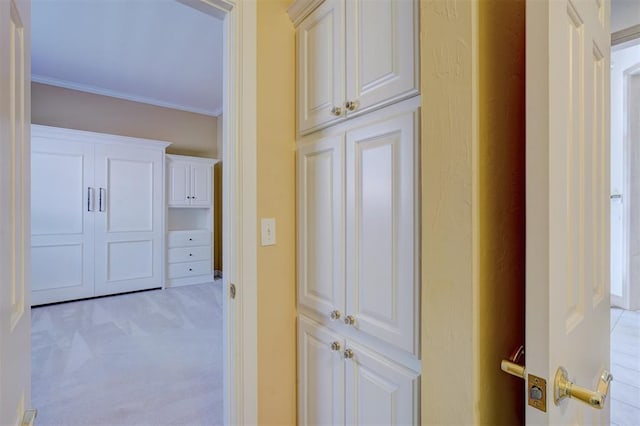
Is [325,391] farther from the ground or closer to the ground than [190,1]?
closer to the ground

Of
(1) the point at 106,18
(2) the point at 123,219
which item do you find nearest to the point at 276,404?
(1) the point at 106,18

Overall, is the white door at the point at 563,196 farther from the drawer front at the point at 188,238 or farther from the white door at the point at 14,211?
the drawer front at the point at 188,238

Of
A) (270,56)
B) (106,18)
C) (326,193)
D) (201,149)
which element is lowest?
(326,193)

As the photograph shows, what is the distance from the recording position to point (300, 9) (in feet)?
4.24

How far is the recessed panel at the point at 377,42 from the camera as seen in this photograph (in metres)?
0.96

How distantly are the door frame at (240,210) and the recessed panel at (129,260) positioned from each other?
3785mm

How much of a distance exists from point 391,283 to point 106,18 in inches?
133

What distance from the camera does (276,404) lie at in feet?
4.32

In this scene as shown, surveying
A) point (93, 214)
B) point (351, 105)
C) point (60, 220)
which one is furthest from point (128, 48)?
point (351, 105)

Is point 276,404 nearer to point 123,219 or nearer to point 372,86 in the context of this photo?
point 372,86

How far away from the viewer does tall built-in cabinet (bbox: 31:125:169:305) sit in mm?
3740

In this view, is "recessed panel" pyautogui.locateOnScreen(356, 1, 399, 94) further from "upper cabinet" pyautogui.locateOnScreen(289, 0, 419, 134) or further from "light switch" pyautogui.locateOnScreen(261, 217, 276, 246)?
"light switch" pyautogui.locateOnScreen(261, 217, 276, 246)

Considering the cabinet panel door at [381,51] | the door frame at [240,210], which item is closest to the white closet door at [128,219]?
the door frame at [240,210]

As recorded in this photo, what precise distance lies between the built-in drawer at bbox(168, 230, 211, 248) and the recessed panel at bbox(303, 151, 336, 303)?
157 inches
